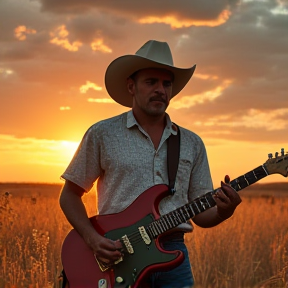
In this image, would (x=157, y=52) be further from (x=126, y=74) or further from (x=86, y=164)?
(x=86, y=164)

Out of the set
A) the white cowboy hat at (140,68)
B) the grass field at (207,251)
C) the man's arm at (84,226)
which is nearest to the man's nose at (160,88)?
the white cowboy hat at (140,68)

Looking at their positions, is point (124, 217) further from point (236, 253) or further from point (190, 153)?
point (236, 253)

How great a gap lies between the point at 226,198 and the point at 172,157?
54 centimetres

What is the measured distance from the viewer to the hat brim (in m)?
4.52

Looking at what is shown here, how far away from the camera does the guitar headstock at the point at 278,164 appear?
4.14 m

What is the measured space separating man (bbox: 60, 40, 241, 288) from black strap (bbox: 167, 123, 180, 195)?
0.04m

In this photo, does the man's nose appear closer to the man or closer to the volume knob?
the man

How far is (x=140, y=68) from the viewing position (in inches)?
180

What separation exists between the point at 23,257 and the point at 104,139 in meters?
4.09

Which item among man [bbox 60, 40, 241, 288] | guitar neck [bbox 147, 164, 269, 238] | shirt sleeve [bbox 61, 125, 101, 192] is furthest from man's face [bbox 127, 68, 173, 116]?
guitar neck [bbox 147, 164, 269, 238]

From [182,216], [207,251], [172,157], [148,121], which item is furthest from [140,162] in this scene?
[207,251]

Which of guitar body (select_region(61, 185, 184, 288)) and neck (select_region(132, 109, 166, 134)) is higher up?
neck (select_region(132, 109, 166, 134))

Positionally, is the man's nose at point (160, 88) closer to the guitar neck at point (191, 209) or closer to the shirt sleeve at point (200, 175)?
the shirt sleeve at point (200, 175)

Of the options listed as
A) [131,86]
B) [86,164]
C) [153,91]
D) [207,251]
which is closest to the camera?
[153,91]
